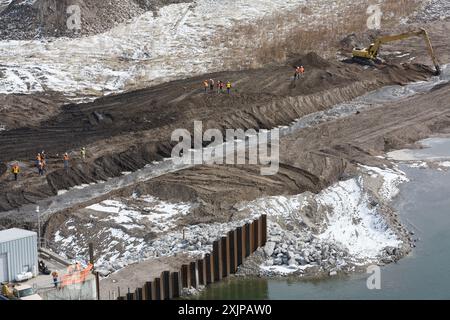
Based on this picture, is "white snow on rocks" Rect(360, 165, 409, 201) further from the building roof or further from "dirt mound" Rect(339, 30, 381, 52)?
"dirt mound" Rect(339, 30, 381, 52)

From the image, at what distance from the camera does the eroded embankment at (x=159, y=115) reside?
35.0 meters

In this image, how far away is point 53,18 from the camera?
59094 millimetres

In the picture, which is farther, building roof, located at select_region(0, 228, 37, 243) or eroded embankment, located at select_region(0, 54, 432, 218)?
eroded embankment, located at select_region(0, 54, 432, 218)

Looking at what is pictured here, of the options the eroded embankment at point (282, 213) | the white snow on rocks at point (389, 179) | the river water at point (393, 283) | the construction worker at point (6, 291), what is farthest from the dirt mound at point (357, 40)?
the construction worker at point (6, 291)

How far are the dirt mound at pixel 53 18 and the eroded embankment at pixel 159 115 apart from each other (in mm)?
15710

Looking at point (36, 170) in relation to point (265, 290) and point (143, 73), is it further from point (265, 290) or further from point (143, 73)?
point (143, 73)

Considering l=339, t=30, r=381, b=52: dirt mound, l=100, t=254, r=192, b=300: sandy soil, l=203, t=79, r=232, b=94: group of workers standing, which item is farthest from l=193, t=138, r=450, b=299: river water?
l=339, t=30, r=381, b=52: dirt mound

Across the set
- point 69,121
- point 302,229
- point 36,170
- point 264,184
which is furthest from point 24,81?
point 302,229

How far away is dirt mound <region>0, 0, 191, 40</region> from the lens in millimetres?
58375

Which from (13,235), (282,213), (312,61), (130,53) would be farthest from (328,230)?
(130,53)

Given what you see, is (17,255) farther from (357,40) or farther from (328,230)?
(357,40)

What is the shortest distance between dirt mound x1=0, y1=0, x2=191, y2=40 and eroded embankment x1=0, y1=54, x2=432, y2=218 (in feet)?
51.5

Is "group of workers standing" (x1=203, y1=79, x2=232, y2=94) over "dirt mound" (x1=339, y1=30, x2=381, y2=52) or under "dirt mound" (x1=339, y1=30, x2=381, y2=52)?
under

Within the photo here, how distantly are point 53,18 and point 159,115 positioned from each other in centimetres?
2186
